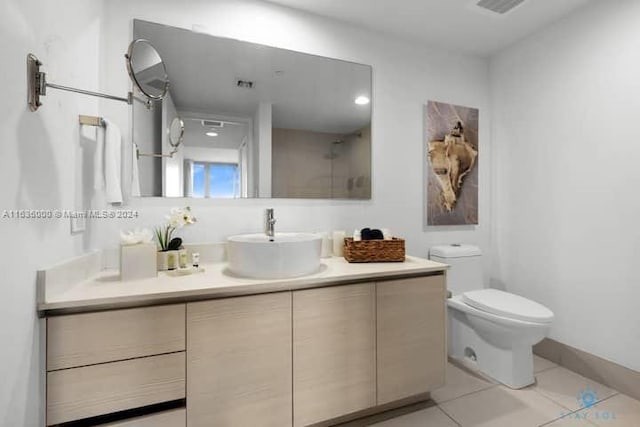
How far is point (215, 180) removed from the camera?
1.68m

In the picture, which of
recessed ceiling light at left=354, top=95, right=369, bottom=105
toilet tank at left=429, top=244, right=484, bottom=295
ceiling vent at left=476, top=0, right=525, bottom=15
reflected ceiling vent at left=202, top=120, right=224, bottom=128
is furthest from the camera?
toilet tank at left=429, top=244, right=484, bottom=295

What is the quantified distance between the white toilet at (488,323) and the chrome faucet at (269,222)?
1201 mm

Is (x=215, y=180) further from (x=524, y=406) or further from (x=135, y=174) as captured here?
(x=524, y=406)

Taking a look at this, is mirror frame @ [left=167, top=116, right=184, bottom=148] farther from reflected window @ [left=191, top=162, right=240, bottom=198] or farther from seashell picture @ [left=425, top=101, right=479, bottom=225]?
seashell picture @ [left=425, top=101, right=479, bottom=225]

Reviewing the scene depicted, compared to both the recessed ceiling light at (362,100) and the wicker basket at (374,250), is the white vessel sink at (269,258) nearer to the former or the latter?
the wicker basket at (374,250)

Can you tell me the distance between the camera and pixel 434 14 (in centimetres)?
191

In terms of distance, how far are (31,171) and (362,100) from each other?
1690mm

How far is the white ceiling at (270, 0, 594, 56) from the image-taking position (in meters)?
1.82

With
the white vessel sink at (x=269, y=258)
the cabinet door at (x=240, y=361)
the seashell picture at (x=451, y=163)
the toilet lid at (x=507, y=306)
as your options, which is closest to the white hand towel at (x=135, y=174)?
the white vessel sink at (x=269, y=258)

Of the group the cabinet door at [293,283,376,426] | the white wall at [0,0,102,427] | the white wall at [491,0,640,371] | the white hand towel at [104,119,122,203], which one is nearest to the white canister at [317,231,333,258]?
the cabinet door at [293,283,376,426]

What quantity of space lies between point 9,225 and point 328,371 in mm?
1219

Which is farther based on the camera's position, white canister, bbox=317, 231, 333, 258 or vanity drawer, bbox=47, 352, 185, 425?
white canister, bbox=317, 231, 333, 258

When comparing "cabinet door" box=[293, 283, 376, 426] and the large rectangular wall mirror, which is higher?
the large rectangular wall mirror

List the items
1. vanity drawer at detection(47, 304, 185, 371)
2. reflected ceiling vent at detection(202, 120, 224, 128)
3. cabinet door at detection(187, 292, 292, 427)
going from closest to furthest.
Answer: vanity drawer at detection(47, 304, 185, 371) < cabinet door at detection(187, 292, 292, 427) < reflected ceiling vent at detection(202, 120, 224, 128)
